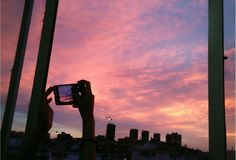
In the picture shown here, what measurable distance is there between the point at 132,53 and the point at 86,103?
62.4 inches

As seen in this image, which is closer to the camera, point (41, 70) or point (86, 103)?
point (86, 103)

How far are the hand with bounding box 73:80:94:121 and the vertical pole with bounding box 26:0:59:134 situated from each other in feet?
1.08

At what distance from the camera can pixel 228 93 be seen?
108 centimetres

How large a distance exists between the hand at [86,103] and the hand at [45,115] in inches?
6.5

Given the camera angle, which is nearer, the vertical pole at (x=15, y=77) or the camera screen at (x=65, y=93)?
the camera screen at (x=65, y=93)

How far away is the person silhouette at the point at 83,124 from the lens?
121 centimetres

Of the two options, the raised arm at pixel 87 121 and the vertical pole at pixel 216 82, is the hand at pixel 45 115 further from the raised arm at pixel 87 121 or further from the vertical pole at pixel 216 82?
the vertical pole at pixel 216 82

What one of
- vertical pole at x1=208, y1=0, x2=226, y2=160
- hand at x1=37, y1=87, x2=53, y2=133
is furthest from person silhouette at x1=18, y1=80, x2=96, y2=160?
vertical pole at x1=208, y1=0, x2=226, y2=160

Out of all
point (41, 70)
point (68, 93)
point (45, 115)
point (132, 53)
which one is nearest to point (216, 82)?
point (68, 93)

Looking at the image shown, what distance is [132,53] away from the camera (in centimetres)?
284

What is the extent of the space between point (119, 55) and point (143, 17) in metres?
0.55

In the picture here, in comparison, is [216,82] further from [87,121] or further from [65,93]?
[65,93]

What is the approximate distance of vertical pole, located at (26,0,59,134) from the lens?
63.5 inches

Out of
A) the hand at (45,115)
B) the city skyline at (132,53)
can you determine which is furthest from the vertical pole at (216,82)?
the hand at (45,115)
